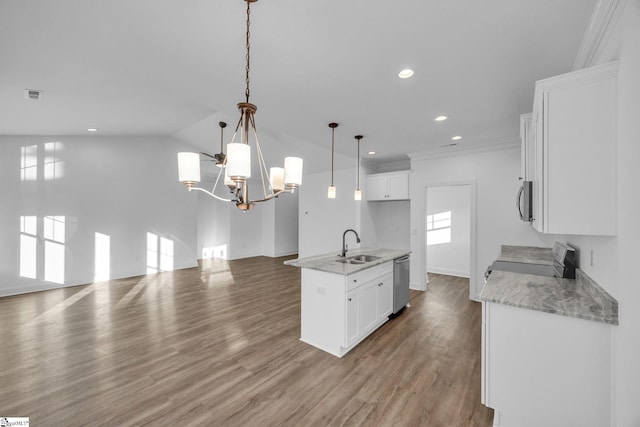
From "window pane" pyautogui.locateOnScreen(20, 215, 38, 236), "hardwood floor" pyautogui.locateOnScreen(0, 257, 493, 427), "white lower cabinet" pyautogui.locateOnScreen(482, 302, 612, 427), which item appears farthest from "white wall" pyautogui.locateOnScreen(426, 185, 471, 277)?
"window pane" pyautogui.locateOnScreen(20, 215, 38, 236)

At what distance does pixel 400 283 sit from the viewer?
3889 mm

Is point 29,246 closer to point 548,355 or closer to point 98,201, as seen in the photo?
point 98,201

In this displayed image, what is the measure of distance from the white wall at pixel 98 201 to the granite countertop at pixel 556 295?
7065mm

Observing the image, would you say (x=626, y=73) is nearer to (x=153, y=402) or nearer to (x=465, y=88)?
(x=465, y=88)

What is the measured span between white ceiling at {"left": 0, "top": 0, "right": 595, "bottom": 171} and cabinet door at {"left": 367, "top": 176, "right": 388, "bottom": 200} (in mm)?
2229

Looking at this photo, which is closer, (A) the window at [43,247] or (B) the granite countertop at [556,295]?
(B) the granite countertop at [556,295]

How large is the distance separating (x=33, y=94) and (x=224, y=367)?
152 inches

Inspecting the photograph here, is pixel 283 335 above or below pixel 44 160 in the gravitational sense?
below

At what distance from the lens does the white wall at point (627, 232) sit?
121 centimetres

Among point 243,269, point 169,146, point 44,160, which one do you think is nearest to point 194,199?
point 169,146

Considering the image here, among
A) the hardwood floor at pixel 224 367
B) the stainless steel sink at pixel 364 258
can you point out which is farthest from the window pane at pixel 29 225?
the stainless steel sink at pixel 364 258

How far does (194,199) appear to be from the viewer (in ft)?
23.7

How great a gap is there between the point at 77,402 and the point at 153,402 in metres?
0.60

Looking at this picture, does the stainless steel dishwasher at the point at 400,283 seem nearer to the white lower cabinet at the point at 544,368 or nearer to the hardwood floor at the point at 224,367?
the hardwood floor at the point at 224,367
